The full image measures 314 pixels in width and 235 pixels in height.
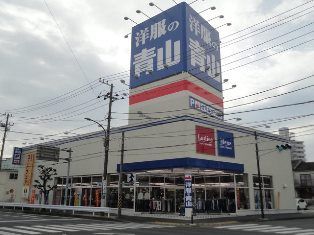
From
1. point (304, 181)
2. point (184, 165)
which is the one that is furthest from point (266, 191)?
point (304, 181)

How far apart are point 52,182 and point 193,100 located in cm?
2045

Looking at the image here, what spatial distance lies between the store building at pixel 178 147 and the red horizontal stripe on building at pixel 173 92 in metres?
0.13

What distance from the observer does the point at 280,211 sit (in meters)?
38.4

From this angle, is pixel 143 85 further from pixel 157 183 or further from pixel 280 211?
pixel 280 211

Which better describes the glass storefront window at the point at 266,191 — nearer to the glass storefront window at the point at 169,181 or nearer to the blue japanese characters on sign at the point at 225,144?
the blue japanese characters on sign at the point at 225,144

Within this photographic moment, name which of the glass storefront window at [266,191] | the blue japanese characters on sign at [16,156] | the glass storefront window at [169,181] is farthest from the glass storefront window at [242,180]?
the blue japanese characters on sign at [16,156]

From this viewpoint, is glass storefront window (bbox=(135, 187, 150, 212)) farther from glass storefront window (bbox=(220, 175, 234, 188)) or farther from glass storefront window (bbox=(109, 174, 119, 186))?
glass storefront window (bbox=(220, 175, 234, 188))

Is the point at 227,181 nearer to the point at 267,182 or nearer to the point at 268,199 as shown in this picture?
→ the point at 267,182

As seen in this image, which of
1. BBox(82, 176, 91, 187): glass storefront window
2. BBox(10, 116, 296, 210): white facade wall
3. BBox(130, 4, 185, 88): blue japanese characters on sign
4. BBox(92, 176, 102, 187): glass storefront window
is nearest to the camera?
BBox(10, 116, 296, 210): white facade wall

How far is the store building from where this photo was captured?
32.6 meters

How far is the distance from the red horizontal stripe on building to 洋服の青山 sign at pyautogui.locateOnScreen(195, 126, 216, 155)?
6196 mm

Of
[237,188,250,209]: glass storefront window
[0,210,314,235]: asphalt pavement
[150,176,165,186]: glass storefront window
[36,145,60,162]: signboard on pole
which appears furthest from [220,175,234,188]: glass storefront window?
[36,145,60,162]: signboard on pole

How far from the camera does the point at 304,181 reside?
76.1 m

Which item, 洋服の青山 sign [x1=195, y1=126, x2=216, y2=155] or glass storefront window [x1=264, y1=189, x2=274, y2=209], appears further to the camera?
glass storefront window [x1=264, y1=189, x2=274, y2=209]
